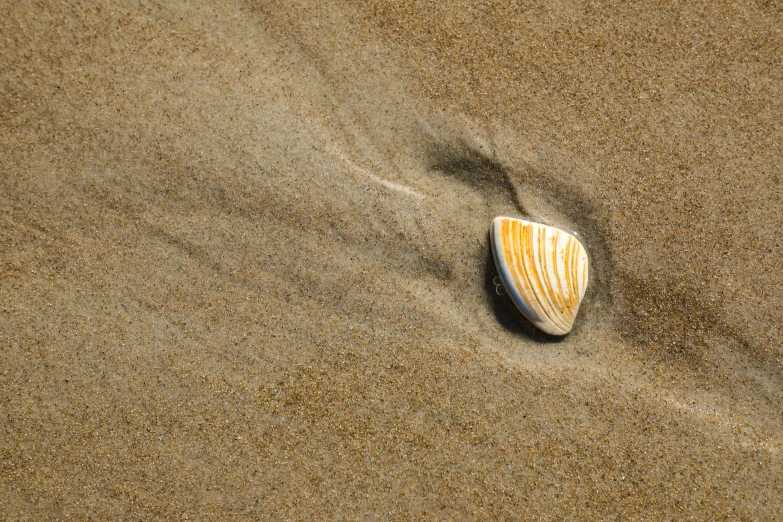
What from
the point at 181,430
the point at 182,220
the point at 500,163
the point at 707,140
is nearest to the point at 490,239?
the point at 500,163

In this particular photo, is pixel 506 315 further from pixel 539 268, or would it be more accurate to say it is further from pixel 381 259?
pixel 381 259

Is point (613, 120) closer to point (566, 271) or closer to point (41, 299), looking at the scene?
point (566, 271)

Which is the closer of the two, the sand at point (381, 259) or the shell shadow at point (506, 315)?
the sand at point (381, 259)

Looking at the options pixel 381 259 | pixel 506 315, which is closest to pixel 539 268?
pixel 506 315
